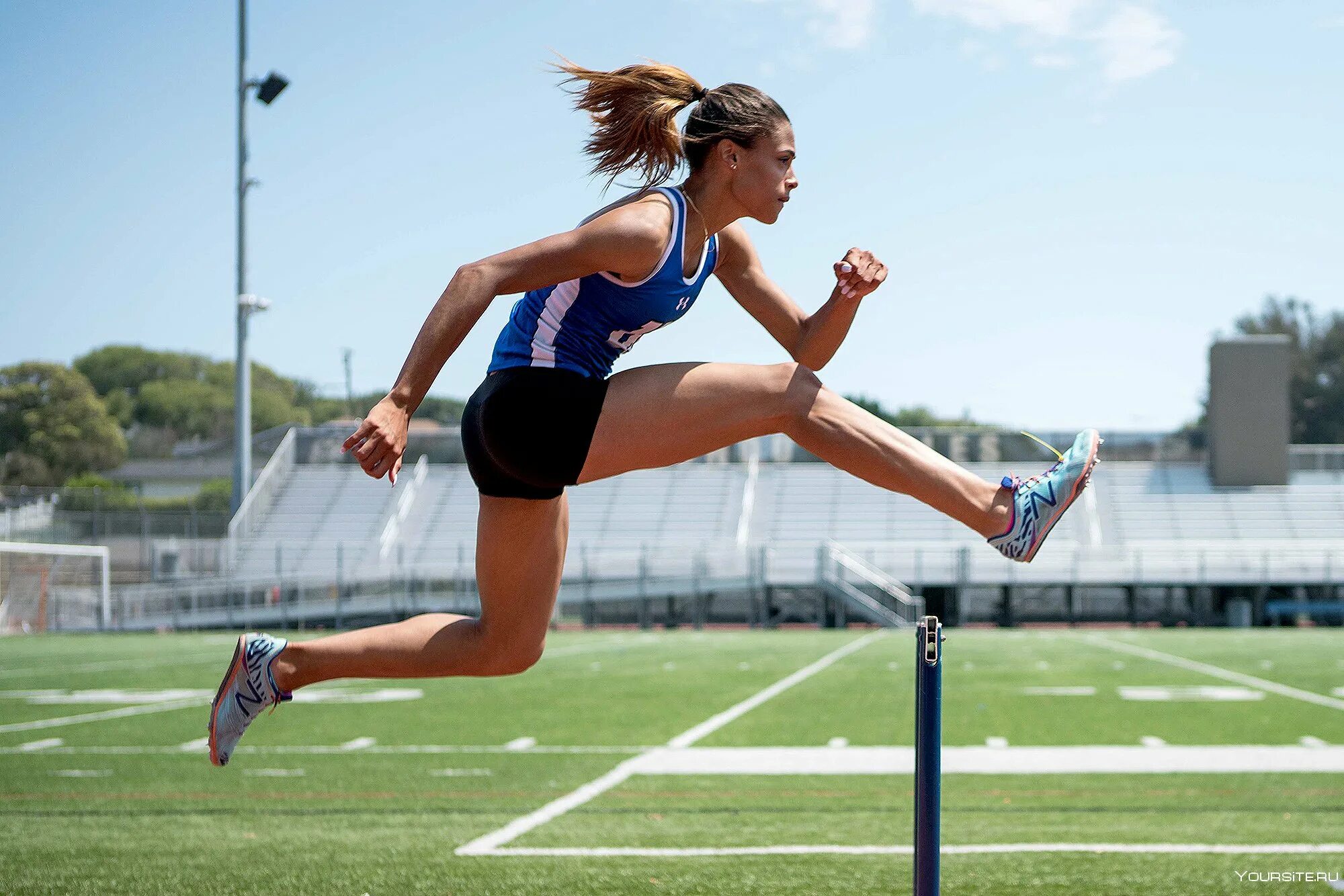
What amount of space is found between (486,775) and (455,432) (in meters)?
38.1

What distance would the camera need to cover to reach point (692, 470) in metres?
45.3

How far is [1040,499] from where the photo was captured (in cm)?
361

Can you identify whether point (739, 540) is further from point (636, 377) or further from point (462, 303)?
point (462, 303)

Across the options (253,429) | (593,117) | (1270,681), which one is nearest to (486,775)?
(593,117)

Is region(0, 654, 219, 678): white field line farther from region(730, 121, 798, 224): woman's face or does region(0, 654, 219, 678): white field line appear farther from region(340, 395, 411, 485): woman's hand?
region(730, 121, 798, 224): woman's face

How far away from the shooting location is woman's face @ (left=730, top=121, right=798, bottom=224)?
146 inches

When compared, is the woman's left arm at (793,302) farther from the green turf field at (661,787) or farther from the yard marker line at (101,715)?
the yard marker line at (101,715)

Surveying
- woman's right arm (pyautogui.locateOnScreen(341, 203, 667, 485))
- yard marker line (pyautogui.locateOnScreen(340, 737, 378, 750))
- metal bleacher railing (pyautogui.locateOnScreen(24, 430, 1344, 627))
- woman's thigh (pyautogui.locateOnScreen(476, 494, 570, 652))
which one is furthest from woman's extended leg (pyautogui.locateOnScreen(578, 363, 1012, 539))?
metal bleacher railing (pyautogui.locateOnScreen(24, 430, 1344, 627))

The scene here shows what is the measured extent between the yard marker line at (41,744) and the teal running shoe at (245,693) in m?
5.12

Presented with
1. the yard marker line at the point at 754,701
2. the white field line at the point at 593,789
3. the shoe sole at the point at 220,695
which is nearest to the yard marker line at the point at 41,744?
the white field line at the point at 593,789

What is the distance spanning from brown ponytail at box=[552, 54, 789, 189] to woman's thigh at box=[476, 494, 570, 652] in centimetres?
95

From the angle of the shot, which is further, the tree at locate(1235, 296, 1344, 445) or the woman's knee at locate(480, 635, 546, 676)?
the tree at locate(1235, 296, 1344, 445)

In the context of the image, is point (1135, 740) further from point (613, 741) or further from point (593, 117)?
Result: point (593, 117)

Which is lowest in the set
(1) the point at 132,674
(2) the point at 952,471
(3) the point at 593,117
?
(1) the point at 132,674
